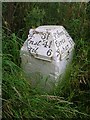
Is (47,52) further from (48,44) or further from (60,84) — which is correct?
(60,84)

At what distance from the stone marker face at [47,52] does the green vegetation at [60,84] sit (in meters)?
0.06

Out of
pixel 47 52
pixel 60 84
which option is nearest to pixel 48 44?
pixel 47 52

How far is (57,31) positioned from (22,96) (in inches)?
15.7

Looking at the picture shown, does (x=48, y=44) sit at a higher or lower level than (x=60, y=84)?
higher

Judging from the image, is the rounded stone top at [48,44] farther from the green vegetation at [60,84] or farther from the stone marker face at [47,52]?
the green vegetation at [60,84]

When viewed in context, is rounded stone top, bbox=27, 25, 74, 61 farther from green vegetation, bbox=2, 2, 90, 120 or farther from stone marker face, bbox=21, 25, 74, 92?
green vegetation, bbox=2, 2, 90, 120

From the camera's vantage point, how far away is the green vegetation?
174 centimetres

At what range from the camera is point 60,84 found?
1.86m

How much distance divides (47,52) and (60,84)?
0.19m

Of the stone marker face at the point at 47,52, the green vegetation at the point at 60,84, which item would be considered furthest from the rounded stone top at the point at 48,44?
the green vegetation at the point at 60,84

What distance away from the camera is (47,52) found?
1.82 m

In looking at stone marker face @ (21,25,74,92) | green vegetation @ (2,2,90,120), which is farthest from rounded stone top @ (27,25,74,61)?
green vegetation @ (2,2,90,120)

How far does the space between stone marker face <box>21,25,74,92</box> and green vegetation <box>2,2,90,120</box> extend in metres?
0.06

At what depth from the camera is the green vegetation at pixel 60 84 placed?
68.4 inches
